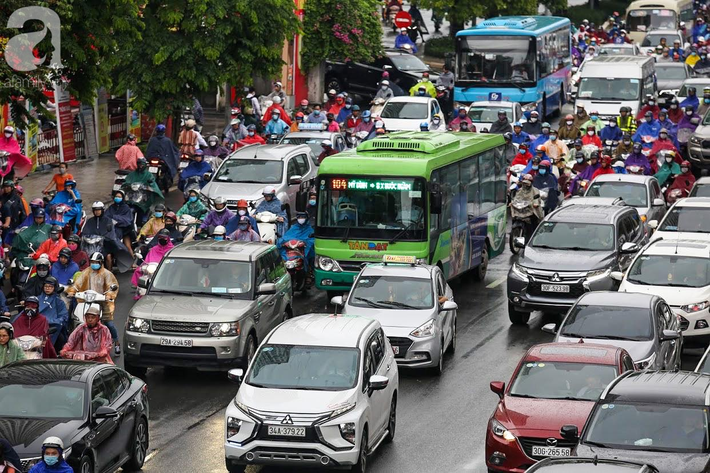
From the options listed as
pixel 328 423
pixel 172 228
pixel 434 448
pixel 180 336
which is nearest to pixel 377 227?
pixel 172 228

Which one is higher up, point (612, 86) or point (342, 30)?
point (342, 30)

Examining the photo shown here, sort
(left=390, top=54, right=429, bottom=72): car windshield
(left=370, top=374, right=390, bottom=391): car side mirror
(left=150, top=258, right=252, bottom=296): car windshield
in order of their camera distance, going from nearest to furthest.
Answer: (left=370, top=374, right=390, bottom=391): car side mirror
(left=150, top=258, right=252, bottom=296): car windshield
(left=390, top=54, right=429, bottom=72): car windshield

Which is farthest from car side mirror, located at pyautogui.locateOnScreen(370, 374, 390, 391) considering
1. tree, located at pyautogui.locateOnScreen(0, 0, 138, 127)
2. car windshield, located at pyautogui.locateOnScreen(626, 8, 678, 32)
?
car windshield, located at pyautogui.locateOnScreen(626, 8, 678, 32)

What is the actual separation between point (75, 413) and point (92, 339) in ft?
13.5

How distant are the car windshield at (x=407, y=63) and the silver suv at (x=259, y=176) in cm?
1952

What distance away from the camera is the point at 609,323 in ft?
65.3

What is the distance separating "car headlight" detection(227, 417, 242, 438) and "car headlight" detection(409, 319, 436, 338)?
18.1 feet

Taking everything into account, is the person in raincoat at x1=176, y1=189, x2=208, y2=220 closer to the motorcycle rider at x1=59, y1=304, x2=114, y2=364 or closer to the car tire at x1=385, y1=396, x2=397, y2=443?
the motorcycle rider at x1=59, y1=304, x2=114, y2=364

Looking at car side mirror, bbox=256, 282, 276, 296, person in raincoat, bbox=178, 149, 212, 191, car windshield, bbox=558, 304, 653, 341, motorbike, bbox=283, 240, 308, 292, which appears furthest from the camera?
person in raincoat, bbox=178, 149, 212, 191

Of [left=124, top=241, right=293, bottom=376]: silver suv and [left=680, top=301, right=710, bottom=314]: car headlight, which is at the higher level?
[left=124, top=241, right=293, bottom=376]: silver suv

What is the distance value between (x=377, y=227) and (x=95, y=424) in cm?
1000

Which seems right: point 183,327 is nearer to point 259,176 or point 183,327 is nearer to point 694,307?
point 694,307

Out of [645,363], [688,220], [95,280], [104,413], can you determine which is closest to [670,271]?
[688,220]

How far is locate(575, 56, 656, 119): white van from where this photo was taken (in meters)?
43.0
